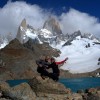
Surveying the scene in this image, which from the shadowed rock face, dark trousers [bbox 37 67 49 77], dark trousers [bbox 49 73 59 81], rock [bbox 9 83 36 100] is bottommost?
rock [bbox 9 83 36 100]

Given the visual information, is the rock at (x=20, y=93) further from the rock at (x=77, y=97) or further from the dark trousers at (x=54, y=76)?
the rock at (x=77, y=97)

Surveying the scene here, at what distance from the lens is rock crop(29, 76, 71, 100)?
33.3 m

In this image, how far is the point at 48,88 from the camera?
3362cm

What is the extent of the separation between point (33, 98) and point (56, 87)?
123 inches

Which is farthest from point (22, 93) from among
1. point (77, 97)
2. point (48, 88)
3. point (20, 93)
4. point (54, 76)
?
point (77, 97)

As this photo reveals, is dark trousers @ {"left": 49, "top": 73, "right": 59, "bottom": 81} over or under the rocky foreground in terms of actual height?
over

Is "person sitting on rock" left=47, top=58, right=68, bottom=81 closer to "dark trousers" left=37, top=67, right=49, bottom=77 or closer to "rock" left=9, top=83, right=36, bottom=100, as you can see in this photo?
"dark trousers" left=37, top=67, right=49, bottom=77

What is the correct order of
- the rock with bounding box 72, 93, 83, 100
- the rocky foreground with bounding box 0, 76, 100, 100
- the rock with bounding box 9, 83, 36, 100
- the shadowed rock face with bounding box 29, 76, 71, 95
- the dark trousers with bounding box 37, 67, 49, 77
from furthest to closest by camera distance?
the dark trousers with bounding box 37, 67, 49, 77 < the rock with bounding box 72, 93, 83, 100 < the shadowed rock face with bounding box 29, 76, 71, 95 < the rocky foreground with bounding box 0, 76, 100, 100 < the rock with bounding box 9, 83, 36, 100

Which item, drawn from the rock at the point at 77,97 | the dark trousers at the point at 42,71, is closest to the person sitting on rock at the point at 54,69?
the dark trousers at the point at 42,71

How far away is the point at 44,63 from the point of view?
110 feet

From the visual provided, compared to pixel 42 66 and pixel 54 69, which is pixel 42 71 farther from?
pixel 54 69

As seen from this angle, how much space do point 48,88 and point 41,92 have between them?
0.79 meters

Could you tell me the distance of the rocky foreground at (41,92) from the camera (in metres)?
31.7

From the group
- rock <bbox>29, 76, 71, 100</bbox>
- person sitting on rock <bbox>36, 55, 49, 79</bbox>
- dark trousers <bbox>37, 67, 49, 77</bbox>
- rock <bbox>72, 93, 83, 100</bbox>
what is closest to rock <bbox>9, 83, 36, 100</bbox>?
rock <bbox>29, 76, 71, 100</bbox>
